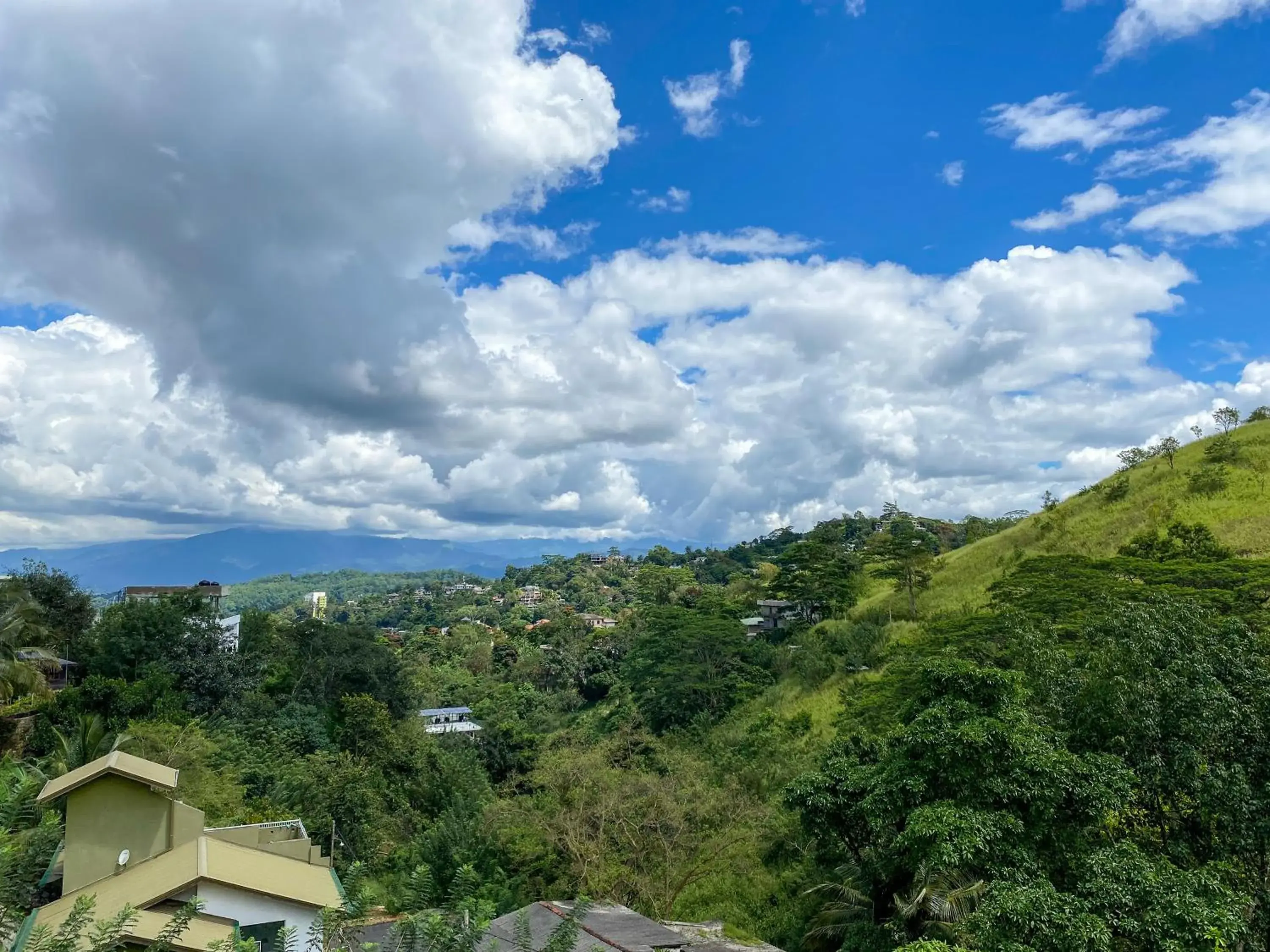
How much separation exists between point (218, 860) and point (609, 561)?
122 m

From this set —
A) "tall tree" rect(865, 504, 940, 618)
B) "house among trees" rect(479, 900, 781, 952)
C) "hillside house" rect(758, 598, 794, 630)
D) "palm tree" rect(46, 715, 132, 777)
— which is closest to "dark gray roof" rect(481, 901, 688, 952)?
"house among trees" rect(479, 900, 781, 952)

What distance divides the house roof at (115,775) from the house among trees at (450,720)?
2741cm

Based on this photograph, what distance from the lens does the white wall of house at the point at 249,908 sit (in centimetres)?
901

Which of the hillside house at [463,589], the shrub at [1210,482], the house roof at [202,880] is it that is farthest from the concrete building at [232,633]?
the hillside house at [463,589]

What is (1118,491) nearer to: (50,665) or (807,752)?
(807,752)

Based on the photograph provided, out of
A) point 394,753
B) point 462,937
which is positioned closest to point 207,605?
point 394,753

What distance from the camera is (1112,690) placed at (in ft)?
33.9

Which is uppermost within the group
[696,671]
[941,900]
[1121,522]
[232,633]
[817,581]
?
[1121,522]

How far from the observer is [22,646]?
25734 mm

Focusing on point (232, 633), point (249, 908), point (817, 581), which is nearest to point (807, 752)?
point (249, 908)

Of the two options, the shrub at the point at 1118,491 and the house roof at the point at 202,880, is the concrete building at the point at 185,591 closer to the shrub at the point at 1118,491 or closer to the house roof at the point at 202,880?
the house roof at the point at 202,880

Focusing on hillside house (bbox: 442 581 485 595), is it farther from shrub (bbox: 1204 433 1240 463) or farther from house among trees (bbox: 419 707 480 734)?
shrub (bbox: 1204 433 1240 463)

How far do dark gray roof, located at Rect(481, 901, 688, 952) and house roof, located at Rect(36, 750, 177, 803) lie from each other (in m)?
6.28

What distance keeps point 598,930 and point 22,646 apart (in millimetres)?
28902
